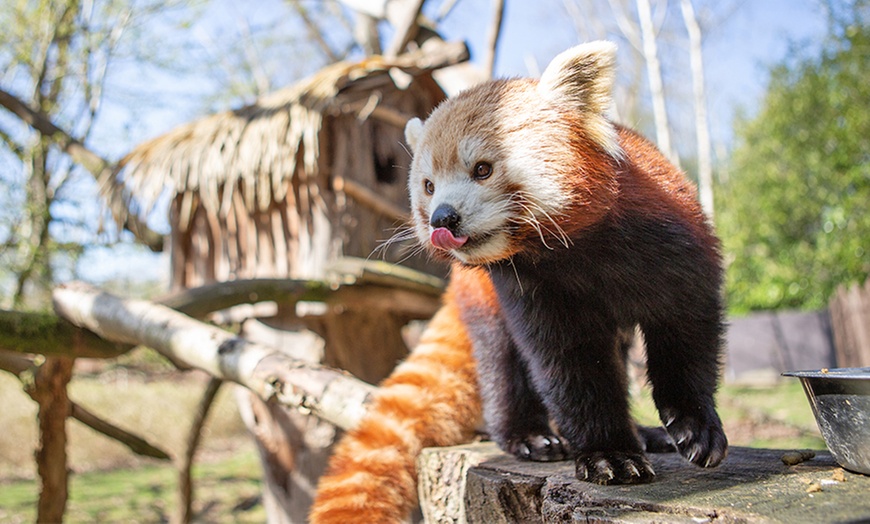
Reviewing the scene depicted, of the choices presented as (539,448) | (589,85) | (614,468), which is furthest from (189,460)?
(589,85)

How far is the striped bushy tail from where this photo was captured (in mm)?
2328

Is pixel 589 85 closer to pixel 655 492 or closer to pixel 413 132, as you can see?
pixel 413 132

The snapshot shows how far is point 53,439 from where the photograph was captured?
11.2 feet

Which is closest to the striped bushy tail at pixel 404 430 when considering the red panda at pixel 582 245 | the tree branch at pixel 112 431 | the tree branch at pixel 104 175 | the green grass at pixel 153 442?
the red panda at pixel 582 245

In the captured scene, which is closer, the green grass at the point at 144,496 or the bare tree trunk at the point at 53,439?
the bare tree trunk at the point at 53,439

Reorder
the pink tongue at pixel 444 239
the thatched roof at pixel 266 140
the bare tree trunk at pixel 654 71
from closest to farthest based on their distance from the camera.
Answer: the pink tongue at pixel 444 239
the thatched roof at pixel 266 140
the bare tree trunk at pixel 654 71

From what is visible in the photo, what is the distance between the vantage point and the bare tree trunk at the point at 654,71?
53.6ft

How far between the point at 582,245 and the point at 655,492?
0.67 m

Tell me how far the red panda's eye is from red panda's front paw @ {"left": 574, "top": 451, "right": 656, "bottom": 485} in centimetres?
87

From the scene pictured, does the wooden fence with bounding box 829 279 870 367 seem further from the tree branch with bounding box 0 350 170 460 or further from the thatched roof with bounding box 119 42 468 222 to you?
the tree branch with bounding box 0 350 170 460

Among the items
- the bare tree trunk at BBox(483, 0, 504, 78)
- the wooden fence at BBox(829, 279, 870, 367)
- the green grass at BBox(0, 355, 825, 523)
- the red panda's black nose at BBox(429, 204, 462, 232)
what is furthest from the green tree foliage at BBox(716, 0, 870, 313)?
the red panda's black nose at BBox(429, 204, 462, 232)

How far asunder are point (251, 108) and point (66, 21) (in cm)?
215

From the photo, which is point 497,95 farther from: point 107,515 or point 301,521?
point 107,515

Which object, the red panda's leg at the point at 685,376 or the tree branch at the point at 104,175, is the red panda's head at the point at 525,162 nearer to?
the red panda's leg at the point at 685,376
